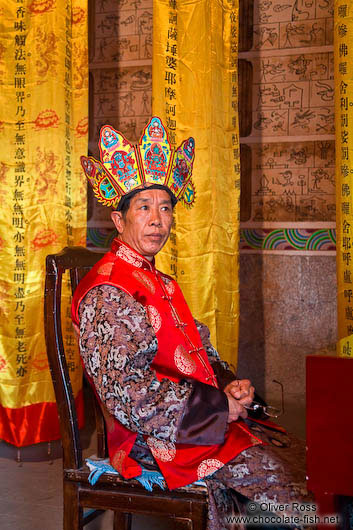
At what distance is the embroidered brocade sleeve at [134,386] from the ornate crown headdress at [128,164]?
1.33ft

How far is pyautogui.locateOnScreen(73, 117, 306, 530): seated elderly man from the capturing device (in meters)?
1.47

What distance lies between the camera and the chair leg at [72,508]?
5.28 feet

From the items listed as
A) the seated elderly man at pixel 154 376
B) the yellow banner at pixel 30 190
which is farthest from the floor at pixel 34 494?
the seated elderly man at pixel 154 376

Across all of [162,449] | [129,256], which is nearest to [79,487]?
[162,449]

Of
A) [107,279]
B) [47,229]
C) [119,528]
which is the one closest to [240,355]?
[47,229]

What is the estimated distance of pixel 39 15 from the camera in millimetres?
3213

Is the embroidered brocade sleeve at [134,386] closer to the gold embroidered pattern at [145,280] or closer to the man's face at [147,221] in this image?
the gold embroidered pattern at [145,280]

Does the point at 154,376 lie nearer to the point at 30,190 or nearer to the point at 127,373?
the point at 127,373

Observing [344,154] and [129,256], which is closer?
[129,256]

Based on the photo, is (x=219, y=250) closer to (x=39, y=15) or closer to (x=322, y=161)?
(x=322, y=161)

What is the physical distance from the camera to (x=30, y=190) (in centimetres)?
321

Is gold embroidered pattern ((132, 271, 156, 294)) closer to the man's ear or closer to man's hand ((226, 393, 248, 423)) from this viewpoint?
the man's ear

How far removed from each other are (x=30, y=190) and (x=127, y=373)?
197 cm

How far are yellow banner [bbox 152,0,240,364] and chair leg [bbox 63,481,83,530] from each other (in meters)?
1.68
